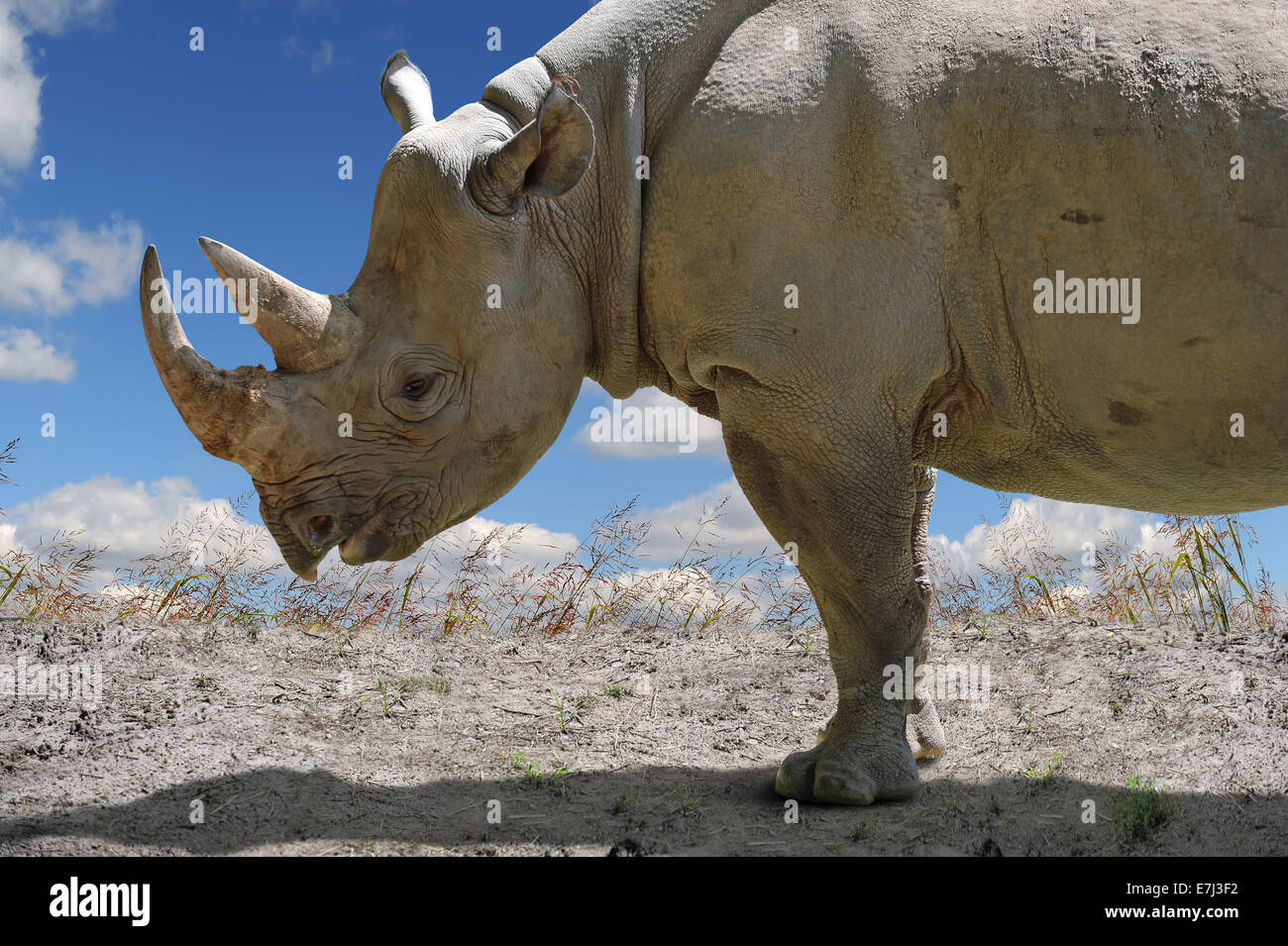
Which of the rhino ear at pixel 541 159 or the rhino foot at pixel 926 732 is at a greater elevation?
the rhino ear at pixel 541 159

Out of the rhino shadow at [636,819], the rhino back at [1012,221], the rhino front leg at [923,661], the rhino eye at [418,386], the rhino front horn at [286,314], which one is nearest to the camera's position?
the rhino back at [1012,221]

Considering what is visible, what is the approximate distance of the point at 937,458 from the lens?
4.35 m

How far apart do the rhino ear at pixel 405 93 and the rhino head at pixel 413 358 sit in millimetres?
524

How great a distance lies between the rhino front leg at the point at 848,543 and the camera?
3.95 metres

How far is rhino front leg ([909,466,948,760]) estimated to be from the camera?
16.3 feet

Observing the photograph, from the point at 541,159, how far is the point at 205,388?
1.41m

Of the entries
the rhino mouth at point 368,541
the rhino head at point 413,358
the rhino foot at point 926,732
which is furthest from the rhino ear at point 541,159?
the rhino foot at point 926,732

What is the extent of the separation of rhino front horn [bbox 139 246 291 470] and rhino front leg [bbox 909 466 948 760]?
2636mm

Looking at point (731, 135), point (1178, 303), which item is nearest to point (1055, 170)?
point (1178, 303)

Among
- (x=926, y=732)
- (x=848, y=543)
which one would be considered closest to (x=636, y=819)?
(x=848, y=543)

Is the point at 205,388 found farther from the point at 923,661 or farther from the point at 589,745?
the point at 923,661

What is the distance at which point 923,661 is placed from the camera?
4.84 m

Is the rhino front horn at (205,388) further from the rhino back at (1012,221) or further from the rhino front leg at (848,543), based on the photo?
the rhino front leg at (848,543)

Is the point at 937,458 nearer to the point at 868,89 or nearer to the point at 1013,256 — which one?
the point at 1013,256
